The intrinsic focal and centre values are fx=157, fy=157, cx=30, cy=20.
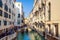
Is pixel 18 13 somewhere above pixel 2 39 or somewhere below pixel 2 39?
above

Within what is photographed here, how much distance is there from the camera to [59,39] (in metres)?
8.43

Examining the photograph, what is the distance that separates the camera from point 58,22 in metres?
8.78

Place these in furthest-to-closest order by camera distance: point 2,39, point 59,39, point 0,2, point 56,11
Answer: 1. point 0,2
2. point 2,39
3. point 56,11
4. point 59,39

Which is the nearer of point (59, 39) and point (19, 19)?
point (59, 39)

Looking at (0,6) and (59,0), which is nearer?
(59,0)

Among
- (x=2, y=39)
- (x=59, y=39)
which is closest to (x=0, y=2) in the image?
(x=2, y=39)

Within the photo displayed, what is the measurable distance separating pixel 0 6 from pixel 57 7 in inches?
445

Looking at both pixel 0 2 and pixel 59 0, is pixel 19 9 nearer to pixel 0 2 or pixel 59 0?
pixel 0 2

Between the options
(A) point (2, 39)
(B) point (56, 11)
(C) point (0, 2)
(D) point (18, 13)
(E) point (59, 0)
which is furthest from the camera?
(D) point (18, 13)

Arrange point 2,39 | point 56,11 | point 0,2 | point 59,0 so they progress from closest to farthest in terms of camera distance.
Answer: point 59,0
point 56,11
point 2,39
point 0,2

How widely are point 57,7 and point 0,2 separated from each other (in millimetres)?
11169

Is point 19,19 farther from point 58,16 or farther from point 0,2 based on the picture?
point 58,16

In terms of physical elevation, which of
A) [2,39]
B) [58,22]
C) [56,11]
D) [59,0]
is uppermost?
[59,0]

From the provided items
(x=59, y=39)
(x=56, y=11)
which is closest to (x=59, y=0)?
(x=56, y=11)
